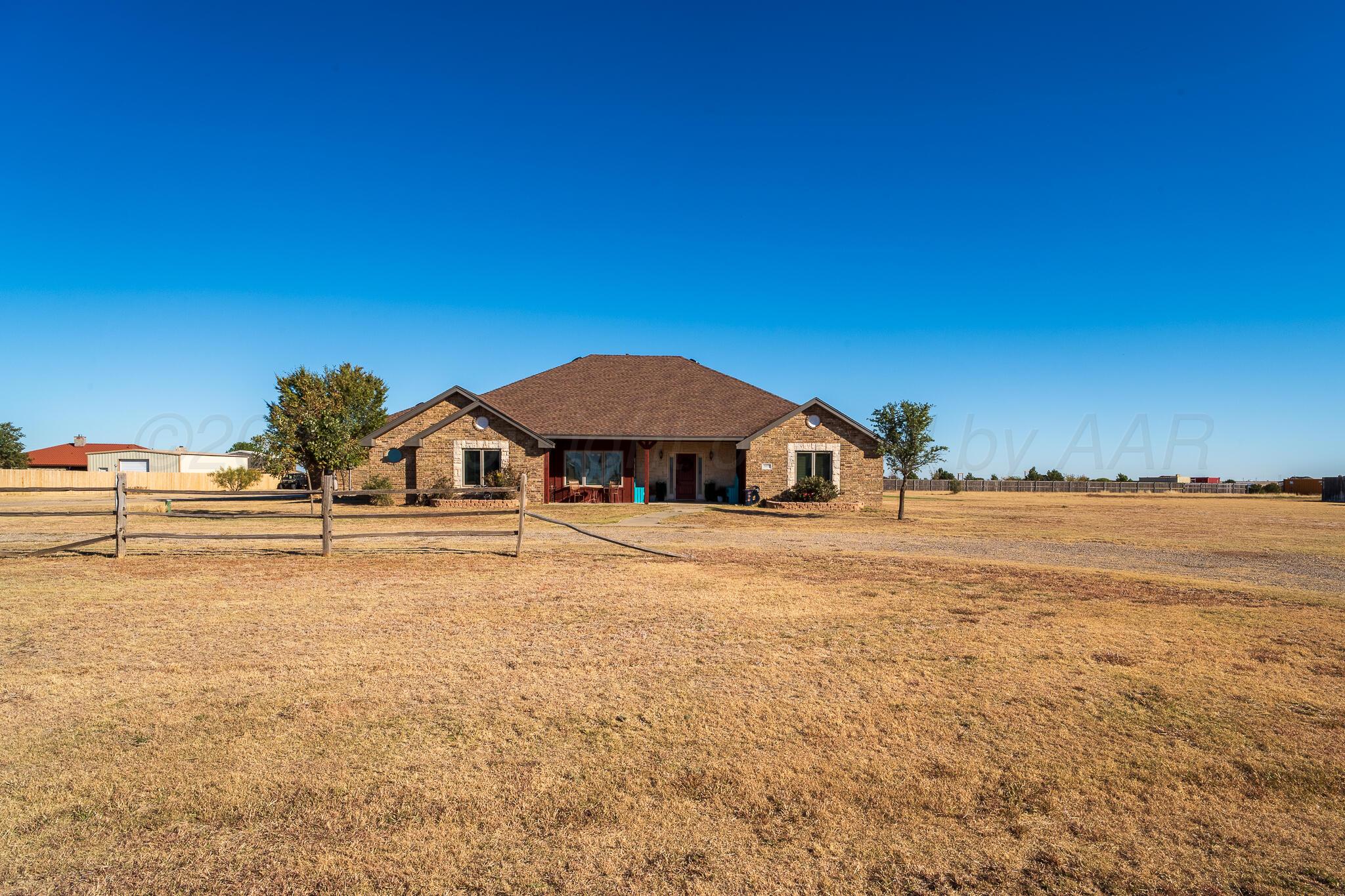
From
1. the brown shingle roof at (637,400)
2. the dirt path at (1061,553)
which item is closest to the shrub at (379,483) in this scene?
the brown shingle roof at (637,400)

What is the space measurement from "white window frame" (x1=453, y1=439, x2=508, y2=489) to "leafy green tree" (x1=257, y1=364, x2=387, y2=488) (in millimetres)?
3789

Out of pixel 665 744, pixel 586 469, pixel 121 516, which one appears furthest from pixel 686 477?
pixel 665 744

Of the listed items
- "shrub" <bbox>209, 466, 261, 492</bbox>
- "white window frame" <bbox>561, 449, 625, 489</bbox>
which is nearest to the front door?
"white window frame" <bbox>561, 449, 625, 489</bbox>

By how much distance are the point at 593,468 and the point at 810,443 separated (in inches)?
370

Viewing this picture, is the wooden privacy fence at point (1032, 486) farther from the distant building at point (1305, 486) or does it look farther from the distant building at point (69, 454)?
the distant building at point (69, 454)

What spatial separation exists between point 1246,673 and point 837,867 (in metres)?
5.29

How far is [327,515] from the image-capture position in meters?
12.9

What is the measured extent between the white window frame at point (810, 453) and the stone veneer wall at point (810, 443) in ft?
0.11

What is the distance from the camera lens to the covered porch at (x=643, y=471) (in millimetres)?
29672

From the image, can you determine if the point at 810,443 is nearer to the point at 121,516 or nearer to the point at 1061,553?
the point at 1061,553

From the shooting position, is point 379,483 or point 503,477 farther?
point 379,483

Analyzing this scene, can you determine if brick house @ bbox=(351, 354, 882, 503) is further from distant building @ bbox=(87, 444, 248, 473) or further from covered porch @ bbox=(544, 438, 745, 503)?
distant building @ bbox=(87, 444, 248, 473)

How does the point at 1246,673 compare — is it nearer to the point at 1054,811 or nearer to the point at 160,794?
the point at 1054,811

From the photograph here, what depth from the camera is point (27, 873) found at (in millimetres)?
3240
